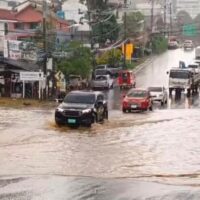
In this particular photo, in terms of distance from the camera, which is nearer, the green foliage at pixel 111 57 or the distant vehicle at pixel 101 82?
the distant vehicle at pixel 101 82

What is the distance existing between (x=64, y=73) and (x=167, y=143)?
26341mm

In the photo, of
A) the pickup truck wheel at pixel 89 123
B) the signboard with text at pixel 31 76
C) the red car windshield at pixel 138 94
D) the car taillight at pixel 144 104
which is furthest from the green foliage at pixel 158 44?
the pickup truck wheel at pixel 89 123

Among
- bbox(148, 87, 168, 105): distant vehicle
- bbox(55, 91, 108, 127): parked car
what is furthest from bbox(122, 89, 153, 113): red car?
bbox(55, 91, 108, 127): parked car

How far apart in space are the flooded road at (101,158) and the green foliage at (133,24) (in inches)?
2488

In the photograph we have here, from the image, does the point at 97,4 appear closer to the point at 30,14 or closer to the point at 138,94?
the point at 30,14

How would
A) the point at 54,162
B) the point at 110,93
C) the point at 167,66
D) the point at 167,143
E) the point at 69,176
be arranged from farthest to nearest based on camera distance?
the point at 167,66
the point at 110,93
the point at 167,143
the point at 54,162
the point at 69,176

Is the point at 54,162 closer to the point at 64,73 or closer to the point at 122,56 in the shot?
the point at 64,73

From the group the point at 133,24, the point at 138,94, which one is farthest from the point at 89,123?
the point at 133,24

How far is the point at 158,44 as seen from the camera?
355 feet

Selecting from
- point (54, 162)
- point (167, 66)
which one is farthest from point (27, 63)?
point (167, 66)

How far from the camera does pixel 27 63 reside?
46.4 metres

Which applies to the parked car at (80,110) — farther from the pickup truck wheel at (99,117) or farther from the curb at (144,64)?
the curb at (144,64)

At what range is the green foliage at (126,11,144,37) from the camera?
97387 millimetres

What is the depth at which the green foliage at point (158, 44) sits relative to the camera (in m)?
106
